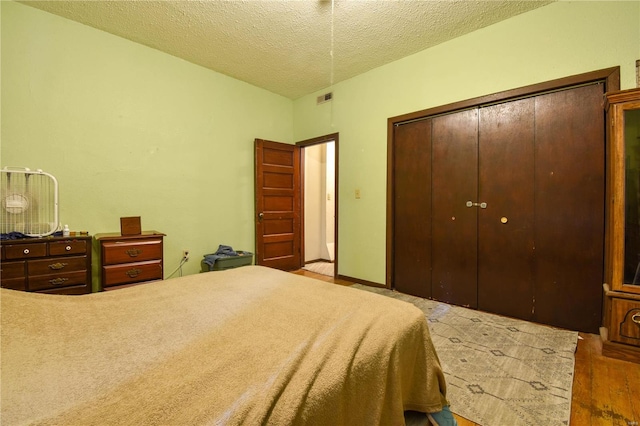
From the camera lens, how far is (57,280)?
2355mm

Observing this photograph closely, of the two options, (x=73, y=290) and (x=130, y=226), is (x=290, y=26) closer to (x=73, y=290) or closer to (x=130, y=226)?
(x=130, y=226)

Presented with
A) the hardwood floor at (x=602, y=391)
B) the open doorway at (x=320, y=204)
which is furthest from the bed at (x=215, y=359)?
the open doorway at (x=320, y=204)

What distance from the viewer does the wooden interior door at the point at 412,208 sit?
3.19 meters

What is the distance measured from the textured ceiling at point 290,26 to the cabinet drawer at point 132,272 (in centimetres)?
236

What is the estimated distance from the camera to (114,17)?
268 centimetres

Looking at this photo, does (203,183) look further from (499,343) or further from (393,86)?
(499,343)

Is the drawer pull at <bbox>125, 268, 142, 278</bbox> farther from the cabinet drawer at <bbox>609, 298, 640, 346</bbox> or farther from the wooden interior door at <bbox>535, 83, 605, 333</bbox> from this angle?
the cabinet drawer at <bbox>609, 298, 640, 346</bbox>

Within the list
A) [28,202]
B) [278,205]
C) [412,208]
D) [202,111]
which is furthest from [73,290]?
[412,208]

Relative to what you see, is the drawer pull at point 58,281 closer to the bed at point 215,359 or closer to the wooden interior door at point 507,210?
the bed at point 215,359

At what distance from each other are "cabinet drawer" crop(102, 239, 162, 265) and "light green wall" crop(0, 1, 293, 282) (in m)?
0.47

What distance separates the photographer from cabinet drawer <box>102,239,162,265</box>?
8.53ft

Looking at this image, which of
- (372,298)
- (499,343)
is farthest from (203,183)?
A: (499,343)

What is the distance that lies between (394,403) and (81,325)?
1145mm

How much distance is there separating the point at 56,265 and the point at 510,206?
4.03m
